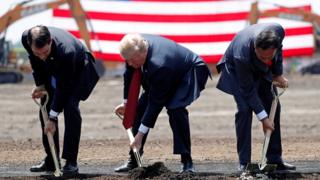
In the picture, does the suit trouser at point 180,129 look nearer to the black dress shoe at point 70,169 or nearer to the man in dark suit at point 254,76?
the man in dark suit at point 254,76

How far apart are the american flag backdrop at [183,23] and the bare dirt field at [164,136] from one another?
3659 mm

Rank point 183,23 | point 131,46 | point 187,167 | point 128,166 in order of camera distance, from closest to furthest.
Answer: point 131,46, point 187,167, point 128,166, point 183,23

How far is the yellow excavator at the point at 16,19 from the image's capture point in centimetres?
2314

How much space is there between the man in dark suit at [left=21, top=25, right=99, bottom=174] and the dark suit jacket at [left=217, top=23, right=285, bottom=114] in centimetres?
129

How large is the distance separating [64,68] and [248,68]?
5.39 ft

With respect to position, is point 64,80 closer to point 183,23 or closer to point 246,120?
point 246,120

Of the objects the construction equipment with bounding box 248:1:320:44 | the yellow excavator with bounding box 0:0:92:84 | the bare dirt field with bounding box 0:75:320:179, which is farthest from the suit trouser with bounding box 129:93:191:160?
the construction equipment with bounding box 248:1:320:44

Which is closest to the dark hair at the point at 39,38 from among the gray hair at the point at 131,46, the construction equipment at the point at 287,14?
the gray hair at the point at 131,46

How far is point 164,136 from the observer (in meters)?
12.7

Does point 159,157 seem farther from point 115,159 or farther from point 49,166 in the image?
point 49,166

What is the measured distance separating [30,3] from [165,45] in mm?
16781

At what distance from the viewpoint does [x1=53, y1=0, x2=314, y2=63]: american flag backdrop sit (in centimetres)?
2442

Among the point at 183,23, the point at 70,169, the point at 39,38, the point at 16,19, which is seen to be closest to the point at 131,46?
the point at 39,38

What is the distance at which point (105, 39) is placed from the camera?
24.6 m
